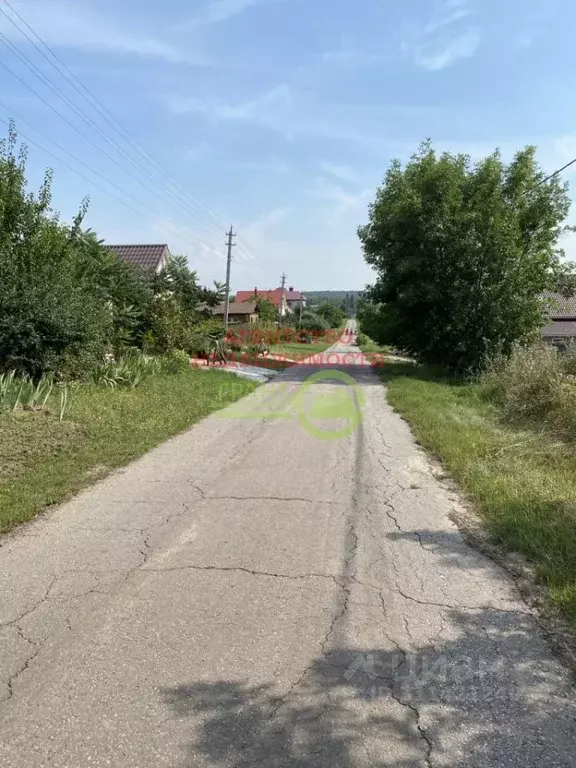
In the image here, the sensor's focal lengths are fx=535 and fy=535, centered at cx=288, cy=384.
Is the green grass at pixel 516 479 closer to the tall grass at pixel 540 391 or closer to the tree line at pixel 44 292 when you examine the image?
the tall grass at pixel 540 391

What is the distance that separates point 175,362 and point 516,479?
1303 cm

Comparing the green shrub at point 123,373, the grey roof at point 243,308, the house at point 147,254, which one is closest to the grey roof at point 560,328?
the house at point 147,254

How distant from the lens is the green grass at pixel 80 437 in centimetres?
560

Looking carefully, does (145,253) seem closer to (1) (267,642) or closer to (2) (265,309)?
(1) (267,642)

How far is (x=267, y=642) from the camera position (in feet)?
10.0

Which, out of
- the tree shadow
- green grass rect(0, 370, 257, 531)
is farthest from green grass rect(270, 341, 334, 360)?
the tree shadow

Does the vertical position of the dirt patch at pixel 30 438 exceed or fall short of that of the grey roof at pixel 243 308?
it falls short

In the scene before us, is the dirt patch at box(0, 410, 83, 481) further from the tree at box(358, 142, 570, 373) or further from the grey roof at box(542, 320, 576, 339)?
the grey roof at box(542, 320, 576, 339)

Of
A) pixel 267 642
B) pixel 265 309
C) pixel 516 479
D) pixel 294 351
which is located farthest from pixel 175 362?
pixel 265 309

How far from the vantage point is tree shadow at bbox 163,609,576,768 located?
2254 millimetres

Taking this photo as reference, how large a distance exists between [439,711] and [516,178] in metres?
21.4

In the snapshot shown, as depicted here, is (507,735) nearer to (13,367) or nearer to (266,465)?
(266,465)

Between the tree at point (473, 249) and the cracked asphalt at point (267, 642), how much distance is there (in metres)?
15.1

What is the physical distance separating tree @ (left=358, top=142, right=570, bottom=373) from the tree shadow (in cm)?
1658
